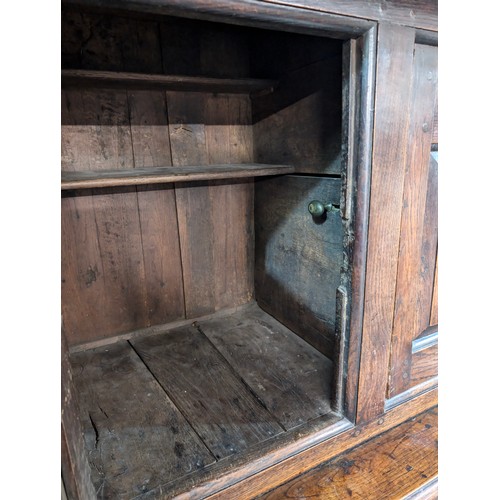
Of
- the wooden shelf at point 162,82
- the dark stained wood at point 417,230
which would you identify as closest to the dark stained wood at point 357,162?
the dark stained wood at point 417,230

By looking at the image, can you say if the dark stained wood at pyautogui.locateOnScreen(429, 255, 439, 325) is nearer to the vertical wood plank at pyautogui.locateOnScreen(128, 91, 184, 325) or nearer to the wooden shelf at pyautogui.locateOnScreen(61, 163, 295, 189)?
the wooden shelf at pyautogui.locateOnScreen(61, 163, 295, 189)

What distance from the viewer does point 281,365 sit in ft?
4.46

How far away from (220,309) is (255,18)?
1.25 metres

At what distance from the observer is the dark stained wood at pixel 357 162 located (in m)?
0.85

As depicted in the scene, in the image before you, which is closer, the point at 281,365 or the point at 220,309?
the point at 281,365

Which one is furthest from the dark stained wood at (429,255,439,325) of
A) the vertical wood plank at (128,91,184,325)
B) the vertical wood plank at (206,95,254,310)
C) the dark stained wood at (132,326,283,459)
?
the vertical wood plank at (128,91,184,325)

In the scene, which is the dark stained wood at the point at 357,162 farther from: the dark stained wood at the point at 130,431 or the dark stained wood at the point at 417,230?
the dark stained wood at the point at 130,431

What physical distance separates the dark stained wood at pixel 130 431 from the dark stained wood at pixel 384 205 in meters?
0.48

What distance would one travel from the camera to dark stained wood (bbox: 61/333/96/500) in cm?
63

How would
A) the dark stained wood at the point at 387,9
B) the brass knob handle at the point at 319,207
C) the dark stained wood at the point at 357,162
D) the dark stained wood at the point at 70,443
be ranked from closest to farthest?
1. the dark stained wood at the point at 70,443
2. the dark stained wood at the point at 387,9
3. the dark stained wood at the point at 357,162
4. the brass knob handle at the point at 319,207

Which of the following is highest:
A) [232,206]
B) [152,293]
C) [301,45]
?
[301,45]

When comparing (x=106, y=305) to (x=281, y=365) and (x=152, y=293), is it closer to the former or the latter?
(x=152, y=293)

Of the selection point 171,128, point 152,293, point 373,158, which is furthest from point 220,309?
point 373,158

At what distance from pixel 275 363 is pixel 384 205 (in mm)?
709
